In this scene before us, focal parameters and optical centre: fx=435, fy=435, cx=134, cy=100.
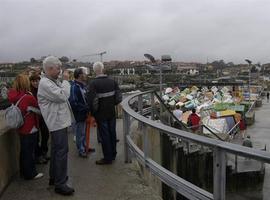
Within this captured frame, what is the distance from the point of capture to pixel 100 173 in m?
6.80

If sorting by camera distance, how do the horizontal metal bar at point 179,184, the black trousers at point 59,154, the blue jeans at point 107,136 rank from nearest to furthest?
1. the horizontal metal bar at point 179,184
2. the black trousers at point 59,154
3. the blue jeans at point 107,136

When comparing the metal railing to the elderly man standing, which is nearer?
the metal railing

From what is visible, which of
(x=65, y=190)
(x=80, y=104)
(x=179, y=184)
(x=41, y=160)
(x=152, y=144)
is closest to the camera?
(x=179, y=184)

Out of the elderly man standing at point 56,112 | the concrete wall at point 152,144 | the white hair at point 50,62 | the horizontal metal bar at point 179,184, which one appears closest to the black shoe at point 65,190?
the elderly man standing at point 56,112

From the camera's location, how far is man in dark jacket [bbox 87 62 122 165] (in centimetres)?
711

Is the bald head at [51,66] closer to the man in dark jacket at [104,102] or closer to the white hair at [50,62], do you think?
the white hair at [50,62]

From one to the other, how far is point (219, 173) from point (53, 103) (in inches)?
109

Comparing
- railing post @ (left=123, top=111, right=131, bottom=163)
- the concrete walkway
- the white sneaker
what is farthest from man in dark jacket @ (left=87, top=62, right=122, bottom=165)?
the white sneaker

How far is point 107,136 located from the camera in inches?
286

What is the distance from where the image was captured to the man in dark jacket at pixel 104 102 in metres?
7.11

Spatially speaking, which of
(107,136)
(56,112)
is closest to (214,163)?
(56,112)

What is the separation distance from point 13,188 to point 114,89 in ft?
7.51

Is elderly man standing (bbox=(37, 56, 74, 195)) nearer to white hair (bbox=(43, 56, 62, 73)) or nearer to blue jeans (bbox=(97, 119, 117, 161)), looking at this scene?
white hair (bbox=(43, 56, 62, 73))

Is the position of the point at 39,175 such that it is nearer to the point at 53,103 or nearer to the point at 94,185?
the point at 94,185
